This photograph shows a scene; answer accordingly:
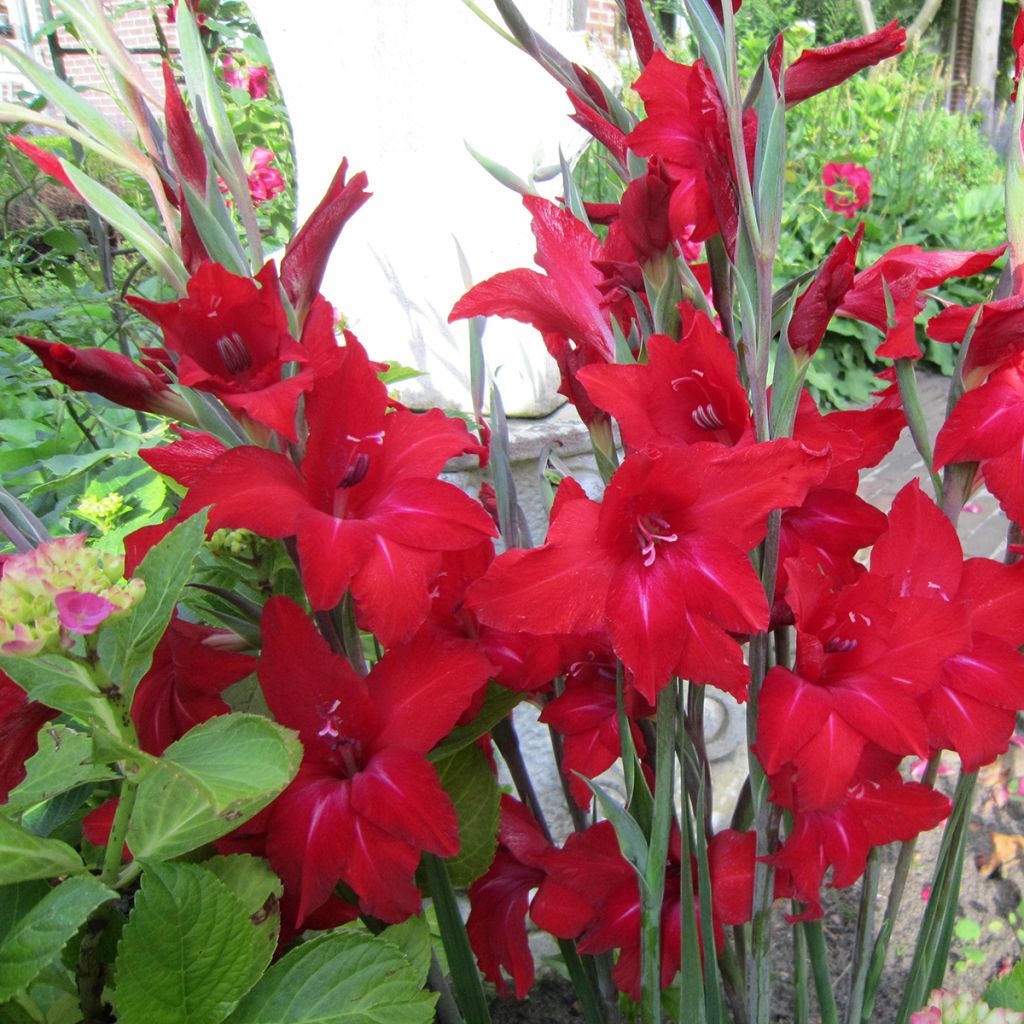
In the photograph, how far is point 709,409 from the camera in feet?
1.63

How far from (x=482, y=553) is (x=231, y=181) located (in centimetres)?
28

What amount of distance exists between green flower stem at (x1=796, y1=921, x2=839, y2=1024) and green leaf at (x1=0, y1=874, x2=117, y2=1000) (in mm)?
503

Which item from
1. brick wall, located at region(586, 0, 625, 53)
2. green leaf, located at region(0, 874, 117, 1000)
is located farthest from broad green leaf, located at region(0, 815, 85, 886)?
brick wall, located at region(586, 0, 625, 53)

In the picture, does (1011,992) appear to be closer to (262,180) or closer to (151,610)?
(151,610)

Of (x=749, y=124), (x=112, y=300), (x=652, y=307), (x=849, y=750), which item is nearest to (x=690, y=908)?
(x=849, y=750)

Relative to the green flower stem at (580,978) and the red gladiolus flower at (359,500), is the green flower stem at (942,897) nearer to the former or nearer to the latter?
the green flower stem at (580,978)

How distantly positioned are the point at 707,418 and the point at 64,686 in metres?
0.35

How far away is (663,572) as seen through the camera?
0.47 m

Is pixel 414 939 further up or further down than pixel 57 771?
further down

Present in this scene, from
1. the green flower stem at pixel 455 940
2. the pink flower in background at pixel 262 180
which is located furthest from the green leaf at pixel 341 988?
the pink flower in background at pixel 262 180

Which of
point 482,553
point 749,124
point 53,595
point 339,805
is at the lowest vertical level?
point 339,805

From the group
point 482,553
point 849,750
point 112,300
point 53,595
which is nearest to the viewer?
point 53,595

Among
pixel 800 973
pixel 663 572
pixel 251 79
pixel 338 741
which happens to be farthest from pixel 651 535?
pixel 251 79

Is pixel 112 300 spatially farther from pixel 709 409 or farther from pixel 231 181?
pixel 709 409
